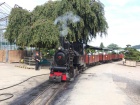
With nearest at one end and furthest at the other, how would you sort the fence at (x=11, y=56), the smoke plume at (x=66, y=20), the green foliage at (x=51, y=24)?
the green foliage at (x=51, y=24)
the smoke plume at (x=66, y=20)
the fence at (x=11, y=56)

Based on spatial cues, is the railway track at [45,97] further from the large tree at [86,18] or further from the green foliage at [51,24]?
the large tree at [86,18]

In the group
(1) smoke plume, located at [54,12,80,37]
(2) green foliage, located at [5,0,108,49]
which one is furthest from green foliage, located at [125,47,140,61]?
(1) smoke plume, located at [54,12,80,37]

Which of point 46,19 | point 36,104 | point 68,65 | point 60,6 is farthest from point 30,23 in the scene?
point 36,104

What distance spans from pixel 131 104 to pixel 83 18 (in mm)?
18877

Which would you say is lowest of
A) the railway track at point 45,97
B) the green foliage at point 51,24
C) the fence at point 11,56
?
the railway track at point 45,97

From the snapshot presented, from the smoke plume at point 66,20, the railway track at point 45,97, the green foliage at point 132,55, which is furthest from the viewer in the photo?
the green foliage at point 132,55

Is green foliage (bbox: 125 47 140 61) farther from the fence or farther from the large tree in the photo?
the fence

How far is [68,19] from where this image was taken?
93.0ft

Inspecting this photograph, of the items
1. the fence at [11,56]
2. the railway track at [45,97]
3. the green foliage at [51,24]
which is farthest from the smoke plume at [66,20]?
the railway track at [45,97]

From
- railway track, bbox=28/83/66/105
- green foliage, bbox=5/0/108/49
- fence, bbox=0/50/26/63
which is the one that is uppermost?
green foliage, bbox=5/0/108/49

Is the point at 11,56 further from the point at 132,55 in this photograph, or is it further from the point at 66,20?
the point at 132,55

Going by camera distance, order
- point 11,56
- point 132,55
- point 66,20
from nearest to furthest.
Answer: point 66,20, point 11,56, point 132,55

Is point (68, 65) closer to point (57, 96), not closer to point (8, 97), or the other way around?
point (57, 96)

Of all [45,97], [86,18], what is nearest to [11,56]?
[86,18]
